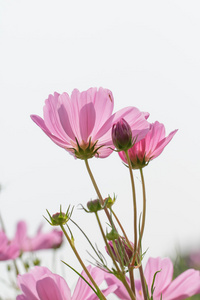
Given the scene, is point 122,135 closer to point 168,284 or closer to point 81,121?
point 81,121

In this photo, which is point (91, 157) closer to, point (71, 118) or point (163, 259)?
point (71, 118)

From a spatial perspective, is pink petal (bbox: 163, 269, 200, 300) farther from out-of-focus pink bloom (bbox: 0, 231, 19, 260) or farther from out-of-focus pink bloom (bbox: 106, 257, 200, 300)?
out-of-focus pink bloom (bbox: 0, 231, 19, 260)

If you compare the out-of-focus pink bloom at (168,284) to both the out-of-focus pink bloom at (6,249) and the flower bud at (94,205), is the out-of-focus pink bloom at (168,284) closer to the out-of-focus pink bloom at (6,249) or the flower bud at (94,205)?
the flower bud at (94,205)

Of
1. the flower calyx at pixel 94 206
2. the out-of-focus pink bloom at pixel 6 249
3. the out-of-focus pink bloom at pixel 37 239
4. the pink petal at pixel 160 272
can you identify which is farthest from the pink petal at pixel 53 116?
the out-of-focus pink bloom at pixel 37 239

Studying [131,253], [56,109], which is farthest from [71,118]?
[131,253]

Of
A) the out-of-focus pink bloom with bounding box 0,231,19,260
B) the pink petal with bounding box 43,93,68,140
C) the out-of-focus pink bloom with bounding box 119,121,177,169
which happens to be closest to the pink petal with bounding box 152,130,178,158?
the out-of-focus pink bloom with bounding box 119,121,177,169
